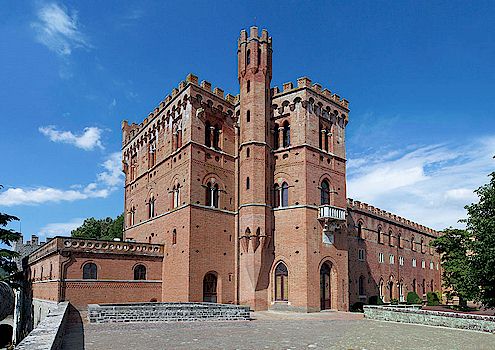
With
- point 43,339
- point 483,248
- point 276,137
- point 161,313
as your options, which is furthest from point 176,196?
point 43,339

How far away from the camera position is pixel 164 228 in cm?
3272

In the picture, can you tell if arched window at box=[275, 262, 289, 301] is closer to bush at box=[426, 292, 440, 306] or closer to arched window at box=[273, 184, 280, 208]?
arched window at box=[273, 184, 280, 208]

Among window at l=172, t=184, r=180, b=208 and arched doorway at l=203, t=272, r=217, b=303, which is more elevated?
window at l=172, t=184, r=180, b=208

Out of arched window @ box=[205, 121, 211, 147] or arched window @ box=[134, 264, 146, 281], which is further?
arched window @ box=[205, 121, 211, 147]

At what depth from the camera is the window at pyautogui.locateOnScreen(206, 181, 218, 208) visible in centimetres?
3142

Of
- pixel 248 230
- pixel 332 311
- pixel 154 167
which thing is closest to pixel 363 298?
pixel 332 311

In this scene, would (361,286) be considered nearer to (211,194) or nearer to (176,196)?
(211,194)

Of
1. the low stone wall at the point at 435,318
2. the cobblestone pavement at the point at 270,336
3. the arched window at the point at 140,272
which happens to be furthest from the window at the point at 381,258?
the arched window at the point at 140,272

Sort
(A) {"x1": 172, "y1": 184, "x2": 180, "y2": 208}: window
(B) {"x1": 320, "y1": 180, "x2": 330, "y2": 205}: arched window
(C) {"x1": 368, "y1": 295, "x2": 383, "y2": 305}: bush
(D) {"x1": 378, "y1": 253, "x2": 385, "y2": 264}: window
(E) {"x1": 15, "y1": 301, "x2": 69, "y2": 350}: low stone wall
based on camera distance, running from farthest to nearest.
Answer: (D) {"x1": 378, "y1": 253, "x2": 385, "y2": 264}: window < (C) {"x1": 368, "y1": 295, "x2": 383, "y2": 305}: bush < (B) {"x1": 320, "y1": 180, "x2": 330, "y2": 205}: arched window < (A) {"x1": 172, "y1": 184, "x2": 180, "y2": 208}: window < (E) {"x1": 15, "y1": 301, "x2": 69, "y2": 350}: low stone wall

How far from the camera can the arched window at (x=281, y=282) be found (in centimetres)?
3049

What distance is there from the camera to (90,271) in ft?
91.3

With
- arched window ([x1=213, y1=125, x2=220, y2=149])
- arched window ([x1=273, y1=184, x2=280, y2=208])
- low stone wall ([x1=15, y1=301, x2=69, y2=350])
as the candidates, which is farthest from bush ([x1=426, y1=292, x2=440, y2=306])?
low stone wall ([x1=15, y1=301, x2=69, y2=350])

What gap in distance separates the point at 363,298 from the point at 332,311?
11.6m

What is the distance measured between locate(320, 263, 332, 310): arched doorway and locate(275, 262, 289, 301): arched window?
249 cm
